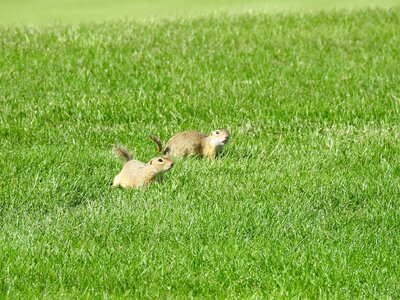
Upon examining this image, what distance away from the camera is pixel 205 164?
844 cm

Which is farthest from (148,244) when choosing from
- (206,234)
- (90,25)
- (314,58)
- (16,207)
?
(90,25)

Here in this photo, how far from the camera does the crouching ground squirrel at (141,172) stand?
7715mm

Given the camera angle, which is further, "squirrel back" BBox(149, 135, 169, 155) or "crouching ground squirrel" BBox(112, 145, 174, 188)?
"squirrel back" BBox(149, 135, 169, 155)

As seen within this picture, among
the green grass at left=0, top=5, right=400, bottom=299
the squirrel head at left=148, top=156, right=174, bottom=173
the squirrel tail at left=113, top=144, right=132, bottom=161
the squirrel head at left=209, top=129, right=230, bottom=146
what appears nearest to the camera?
the green grass at left=0, top=5, right=400, bottom=299

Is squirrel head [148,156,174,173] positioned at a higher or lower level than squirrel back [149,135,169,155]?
higher

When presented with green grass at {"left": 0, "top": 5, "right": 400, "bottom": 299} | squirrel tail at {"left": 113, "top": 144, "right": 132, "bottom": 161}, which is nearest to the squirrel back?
green grass at {"left": 0, "top": 5, "right": 400, "bottom": 299}

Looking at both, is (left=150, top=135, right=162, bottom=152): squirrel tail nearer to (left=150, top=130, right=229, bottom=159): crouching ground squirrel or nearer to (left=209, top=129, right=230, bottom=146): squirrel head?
(left=150, top=130, right=229, bottom=159): crouching ground squirrel

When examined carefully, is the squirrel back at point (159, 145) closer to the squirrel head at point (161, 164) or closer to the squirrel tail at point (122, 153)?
the squirrel tail at point (122, 153)

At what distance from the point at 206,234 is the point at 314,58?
640cm

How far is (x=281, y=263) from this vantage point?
20.5ft

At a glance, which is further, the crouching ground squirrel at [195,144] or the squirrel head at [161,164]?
the crouching ground squirrel at [195,144]

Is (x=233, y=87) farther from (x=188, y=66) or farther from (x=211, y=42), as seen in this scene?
(x=211, y=42)

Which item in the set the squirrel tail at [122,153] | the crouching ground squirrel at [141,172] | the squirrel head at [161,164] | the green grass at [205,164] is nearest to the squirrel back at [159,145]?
the green grass at [205,164]

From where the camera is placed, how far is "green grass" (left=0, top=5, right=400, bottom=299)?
20.1ft
